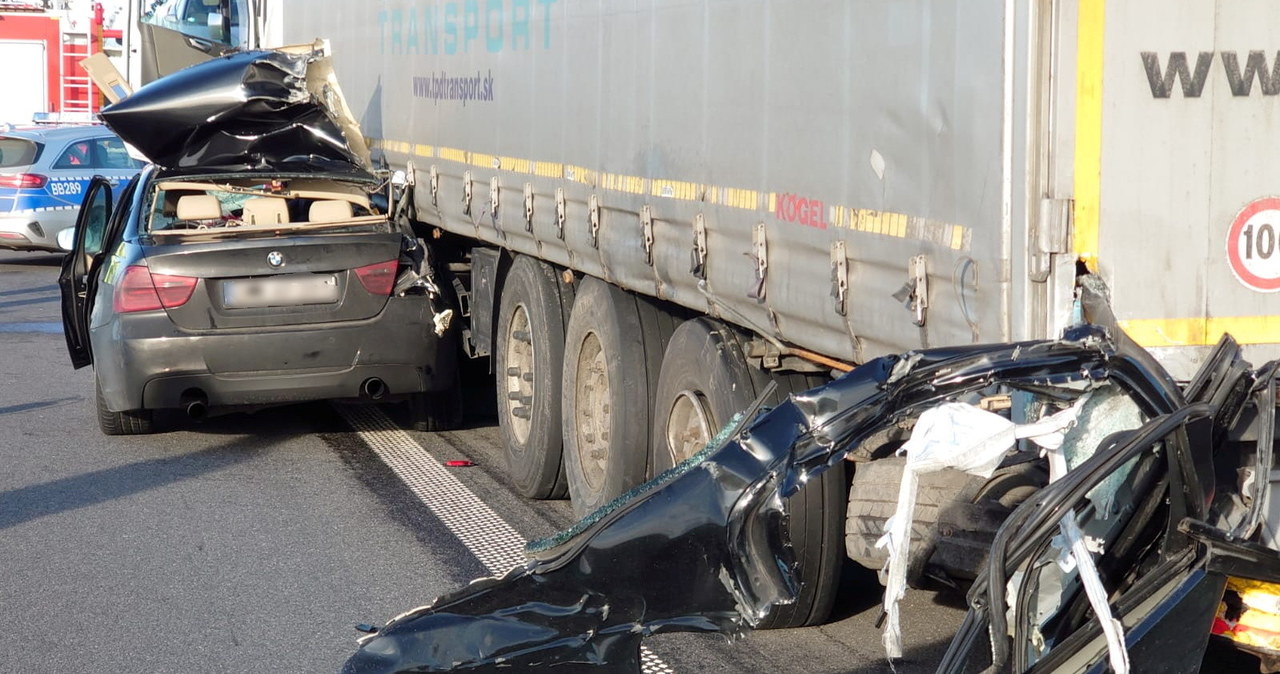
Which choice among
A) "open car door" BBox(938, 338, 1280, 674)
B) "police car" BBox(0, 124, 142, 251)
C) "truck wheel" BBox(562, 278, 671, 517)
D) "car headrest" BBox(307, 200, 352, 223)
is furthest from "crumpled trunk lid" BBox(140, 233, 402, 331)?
"police car" BBox(0, 124, 142, 251)

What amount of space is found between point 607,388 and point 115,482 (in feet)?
9.98

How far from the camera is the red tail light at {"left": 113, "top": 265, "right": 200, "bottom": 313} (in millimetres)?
8414

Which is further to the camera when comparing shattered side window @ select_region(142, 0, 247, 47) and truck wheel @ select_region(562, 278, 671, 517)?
shattered side window @ select_region(142, 0, 247, 47)

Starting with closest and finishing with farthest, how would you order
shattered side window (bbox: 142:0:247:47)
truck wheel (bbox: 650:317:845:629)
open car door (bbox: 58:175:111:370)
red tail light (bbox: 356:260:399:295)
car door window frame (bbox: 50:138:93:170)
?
truck wheel (bbox: 650:317:845:629), red tail light (bbox: 356:260:399:295), open car door (bbox: 58:175:111:370), shattered side window (bbox: 142:0:247:47), car door window frame (bbox: 50:138:93:170)

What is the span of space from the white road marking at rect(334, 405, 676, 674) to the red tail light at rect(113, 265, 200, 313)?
4.87 ft

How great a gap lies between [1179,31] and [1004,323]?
86 cm

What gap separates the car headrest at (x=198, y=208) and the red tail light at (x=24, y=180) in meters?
11.1

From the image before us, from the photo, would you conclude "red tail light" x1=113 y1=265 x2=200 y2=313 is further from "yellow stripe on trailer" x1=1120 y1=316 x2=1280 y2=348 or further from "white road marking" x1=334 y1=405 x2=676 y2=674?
"yellow stripe on trailer" x1=1120 y1=316 x2=1280 y2=348

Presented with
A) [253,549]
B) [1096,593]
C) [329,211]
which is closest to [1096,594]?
[1096,593]

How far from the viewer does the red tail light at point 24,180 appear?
19.2m

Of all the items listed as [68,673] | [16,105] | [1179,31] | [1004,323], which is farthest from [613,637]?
[16,105]

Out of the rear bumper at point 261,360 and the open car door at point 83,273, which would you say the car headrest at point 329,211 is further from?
the open car door at point 83,273

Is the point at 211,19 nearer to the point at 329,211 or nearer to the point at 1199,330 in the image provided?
the point at 329,211

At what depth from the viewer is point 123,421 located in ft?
31.0
